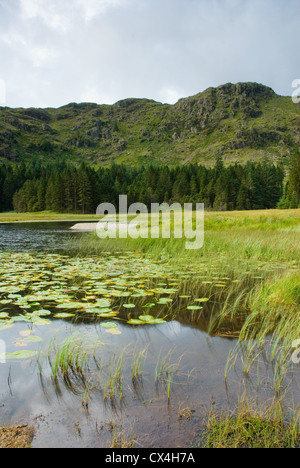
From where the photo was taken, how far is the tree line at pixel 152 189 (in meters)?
95.3

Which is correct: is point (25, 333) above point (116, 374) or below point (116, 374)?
below

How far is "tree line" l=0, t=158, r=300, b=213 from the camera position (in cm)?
9531

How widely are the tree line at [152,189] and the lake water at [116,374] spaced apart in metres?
88.0

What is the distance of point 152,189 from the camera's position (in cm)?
11669

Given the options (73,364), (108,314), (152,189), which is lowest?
(73,364)

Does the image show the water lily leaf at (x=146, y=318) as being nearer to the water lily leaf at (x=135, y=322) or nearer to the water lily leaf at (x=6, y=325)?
the water lily leaf at (x=135, y=322)

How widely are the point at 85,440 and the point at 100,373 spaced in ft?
4.25

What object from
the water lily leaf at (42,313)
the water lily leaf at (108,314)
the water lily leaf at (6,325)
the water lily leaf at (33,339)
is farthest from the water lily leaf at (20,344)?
the water lily leaf at (108,314)

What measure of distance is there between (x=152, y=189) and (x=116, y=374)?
375 feet

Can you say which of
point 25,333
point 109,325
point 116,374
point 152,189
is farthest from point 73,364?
point 152,189

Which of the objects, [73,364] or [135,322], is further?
[135,322]

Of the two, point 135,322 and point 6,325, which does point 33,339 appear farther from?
point 135,322

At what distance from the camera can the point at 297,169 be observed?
8269 cm
